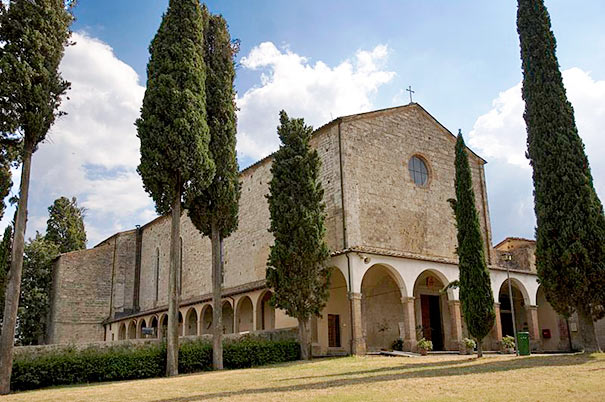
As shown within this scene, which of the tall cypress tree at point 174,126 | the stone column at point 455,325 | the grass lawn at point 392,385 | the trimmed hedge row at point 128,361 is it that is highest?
the tall cypress tree at point 174,126

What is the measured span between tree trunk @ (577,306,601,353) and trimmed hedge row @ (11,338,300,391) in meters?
8.94

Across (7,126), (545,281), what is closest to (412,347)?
(545,281)

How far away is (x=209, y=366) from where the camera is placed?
16531 mm

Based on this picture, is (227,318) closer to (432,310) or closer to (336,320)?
(336,320)

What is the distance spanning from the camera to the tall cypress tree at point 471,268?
15617 millimetres

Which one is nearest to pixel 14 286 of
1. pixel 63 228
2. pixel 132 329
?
pixel 132 329

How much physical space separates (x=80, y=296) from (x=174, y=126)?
25.3 metres

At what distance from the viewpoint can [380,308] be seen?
22.3 metres

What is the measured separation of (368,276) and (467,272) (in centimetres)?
665

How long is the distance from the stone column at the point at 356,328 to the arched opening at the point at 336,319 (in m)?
2.55

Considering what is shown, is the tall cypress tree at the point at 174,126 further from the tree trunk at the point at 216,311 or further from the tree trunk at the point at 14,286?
the tree trunk at the point at 14,286

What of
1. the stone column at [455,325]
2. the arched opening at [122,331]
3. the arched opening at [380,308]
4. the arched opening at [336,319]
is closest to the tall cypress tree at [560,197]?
the stone column at [455,325]

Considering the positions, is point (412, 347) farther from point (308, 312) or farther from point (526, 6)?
point (526, 6)

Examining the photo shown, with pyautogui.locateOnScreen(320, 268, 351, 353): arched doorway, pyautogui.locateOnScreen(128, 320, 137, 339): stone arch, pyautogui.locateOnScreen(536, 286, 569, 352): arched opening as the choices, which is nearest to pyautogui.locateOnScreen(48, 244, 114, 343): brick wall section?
pyautogui.locateOnScreen(128, 320, 137, 339): stone arch
